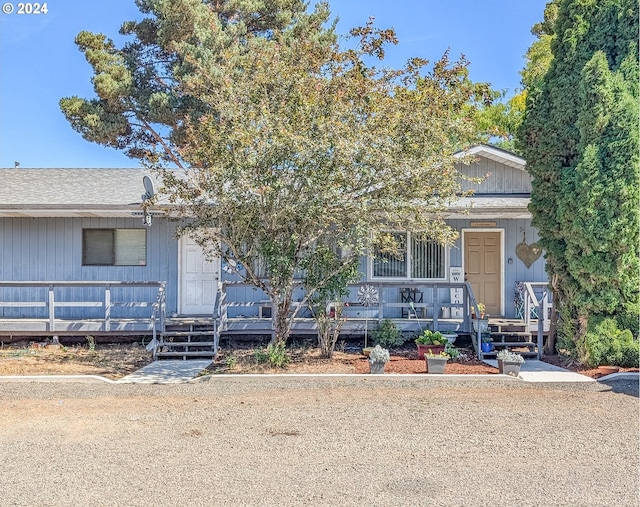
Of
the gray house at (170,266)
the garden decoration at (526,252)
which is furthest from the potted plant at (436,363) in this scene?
the garden decoration at (526,252)

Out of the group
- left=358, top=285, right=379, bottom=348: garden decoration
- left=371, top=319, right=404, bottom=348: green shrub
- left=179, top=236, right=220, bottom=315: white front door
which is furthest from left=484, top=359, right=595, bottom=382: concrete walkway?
left=179, top=236, right=220, bottom=315: white front door

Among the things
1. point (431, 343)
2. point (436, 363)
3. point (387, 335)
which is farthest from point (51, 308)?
point (436, 363)

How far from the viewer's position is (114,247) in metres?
11.8

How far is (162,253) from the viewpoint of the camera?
1175 centimetres

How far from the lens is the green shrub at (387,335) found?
33.2 ft

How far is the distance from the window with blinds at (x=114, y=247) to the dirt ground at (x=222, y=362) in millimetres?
2039

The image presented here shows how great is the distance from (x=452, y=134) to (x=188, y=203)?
4333 millimetres

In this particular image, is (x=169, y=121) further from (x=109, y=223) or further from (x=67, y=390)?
(x=67, y=390)

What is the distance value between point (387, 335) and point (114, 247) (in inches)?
242

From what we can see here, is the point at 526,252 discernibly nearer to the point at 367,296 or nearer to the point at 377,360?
the point at 367,296

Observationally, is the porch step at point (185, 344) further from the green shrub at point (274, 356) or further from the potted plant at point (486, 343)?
the potted plant at point (486, 343)

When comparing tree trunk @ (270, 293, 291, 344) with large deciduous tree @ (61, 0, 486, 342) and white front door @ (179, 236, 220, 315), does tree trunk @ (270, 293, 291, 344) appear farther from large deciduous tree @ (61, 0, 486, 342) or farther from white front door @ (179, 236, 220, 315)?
white front door @ (179, 236, 220, 315)

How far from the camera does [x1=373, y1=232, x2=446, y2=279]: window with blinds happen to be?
11945mm

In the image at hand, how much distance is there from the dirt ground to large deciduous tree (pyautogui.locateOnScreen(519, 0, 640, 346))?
4.23ft
